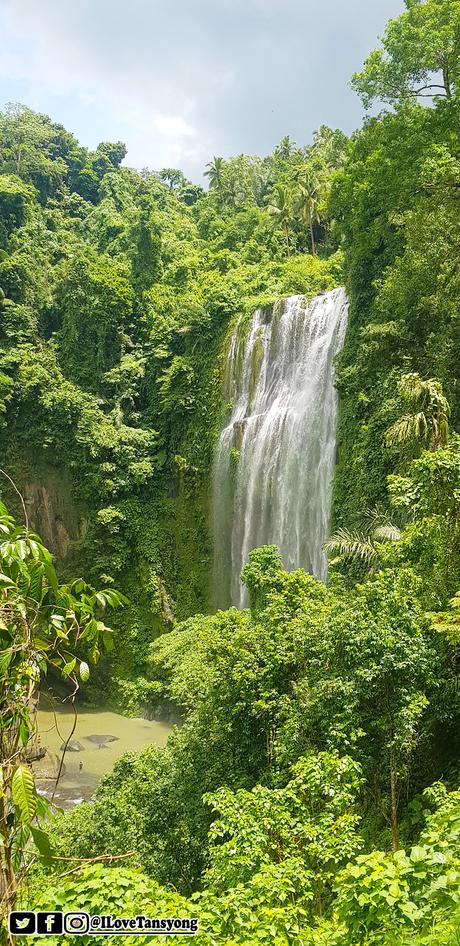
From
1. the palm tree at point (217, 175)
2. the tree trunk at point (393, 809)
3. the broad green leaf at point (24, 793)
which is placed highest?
the palm tree at point (217, 175)

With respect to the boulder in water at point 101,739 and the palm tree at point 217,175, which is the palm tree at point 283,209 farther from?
the boulder in water at point 101,739

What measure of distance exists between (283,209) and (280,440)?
1694 cm

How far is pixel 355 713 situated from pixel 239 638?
2.54 meters

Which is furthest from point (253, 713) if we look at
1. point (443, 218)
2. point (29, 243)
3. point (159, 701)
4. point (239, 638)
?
point (29, 243)

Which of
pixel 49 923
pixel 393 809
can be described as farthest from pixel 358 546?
pixel 49 923

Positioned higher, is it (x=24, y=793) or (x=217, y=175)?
(x=217, y=175)

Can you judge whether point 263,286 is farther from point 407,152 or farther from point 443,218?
point 443,218

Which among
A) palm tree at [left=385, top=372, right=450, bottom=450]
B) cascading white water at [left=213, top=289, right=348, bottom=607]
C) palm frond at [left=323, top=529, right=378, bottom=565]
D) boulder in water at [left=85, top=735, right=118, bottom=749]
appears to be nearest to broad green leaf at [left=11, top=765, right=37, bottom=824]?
palm tree at [left=385, top=372, right=450, bottom=450]

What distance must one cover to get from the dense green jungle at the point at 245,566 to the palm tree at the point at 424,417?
51 millimetres

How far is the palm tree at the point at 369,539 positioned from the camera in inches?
415

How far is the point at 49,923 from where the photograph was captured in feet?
9.41

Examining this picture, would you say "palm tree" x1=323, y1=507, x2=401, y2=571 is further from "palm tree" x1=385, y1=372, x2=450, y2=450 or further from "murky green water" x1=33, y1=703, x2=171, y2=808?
"murky green water" x1=33, y1=703, x2=171, y2=808

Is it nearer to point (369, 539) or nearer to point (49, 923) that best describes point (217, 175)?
point (369, 539)

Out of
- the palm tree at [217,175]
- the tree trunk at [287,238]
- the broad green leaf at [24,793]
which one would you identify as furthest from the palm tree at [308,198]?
the broad green leaf at [24,793]
